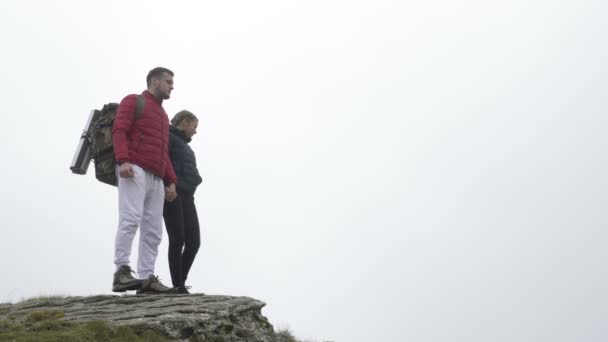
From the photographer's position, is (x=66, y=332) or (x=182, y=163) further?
(x=182, y=163)

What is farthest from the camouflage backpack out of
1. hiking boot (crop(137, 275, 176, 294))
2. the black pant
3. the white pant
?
hiking boot (crop(137, 275, 176, 294))

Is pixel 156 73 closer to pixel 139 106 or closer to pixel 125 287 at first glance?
pixel 139 106

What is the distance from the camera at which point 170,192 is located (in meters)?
7.80

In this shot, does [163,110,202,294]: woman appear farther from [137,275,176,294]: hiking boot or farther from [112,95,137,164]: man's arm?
[112,95,137,164]: man's arm

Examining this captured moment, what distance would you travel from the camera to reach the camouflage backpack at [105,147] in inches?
297

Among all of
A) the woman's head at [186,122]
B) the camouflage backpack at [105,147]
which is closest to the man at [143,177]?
the camouflage backpack at [105,147]

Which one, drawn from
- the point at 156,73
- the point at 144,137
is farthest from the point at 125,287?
the point at 156,73

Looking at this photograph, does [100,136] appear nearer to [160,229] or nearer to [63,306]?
[160,229]

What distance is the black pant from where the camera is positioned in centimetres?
788

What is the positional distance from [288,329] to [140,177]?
2828 millimetres

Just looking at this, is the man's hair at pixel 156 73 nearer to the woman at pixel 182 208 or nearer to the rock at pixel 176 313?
the woman at pixel 182 208

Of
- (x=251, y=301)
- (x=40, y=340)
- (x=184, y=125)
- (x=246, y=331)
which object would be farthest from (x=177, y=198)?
(x=40, y=340)

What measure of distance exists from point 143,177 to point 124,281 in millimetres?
→ 1238

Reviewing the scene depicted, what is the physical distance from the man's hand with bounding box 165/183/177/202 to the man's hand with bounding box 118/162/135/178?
2.43 ft
